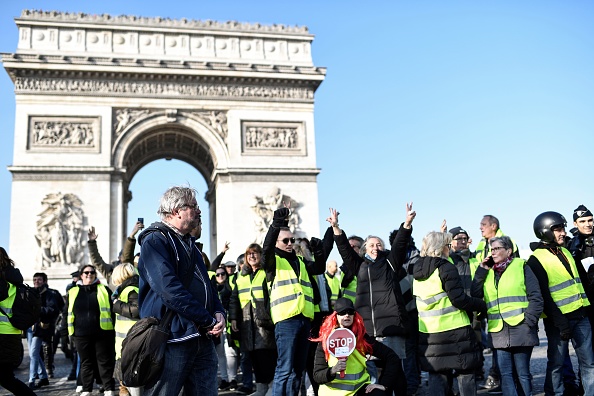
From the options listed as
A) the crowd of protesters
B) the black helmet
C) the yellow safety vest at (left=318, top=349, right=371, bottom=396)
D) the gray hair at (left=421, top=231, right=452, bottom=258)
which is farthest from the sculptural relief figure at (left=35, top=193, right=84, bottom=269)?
the yellow safety vest at (left=318, top=349, right=371, bottom=396)

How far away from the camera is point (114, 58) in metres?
22.1

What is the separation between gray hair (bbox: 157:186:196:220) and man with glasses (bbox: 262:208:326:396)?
1758mm

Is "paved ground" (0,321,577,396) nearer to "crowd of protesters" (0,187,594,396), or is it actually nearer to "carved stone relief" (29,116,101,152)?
"crowd of protesters" (0,187,594,396)

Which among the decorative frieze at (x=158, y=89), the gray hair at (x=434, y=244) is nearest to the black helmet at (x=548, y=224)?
the gray hair at (x=434, y=244)

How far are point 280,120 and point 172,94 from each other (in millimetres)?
4280

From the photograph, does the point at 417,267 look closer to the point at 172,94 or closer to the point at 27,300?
the point at 27,300

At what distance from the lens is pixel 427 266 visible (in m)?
5.56

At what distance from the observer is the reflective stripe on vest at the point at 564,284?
598cm

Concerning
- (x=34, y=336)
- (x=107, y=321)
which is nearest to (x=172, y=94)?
(x=34, y=336)

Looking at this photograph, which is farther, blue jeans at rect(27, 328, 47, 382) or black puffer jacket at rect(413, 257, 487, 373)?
blue jeans at rect(27, 328, 47, 382)

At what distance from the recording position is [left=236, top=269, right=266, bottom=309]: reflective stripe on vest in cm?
675

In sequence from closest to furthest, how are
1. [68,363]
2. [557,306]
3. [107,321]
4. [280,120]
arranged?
[557,306]
[107,321]
[68,363]
[280,120]

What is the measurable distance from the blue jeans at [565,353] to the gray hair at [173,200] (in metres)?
4.20

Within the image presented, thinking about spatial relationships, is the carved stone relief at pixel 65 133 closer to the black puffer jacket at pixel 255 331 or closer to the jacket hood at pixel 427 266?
the black puffer jacket at pixel 255 331
